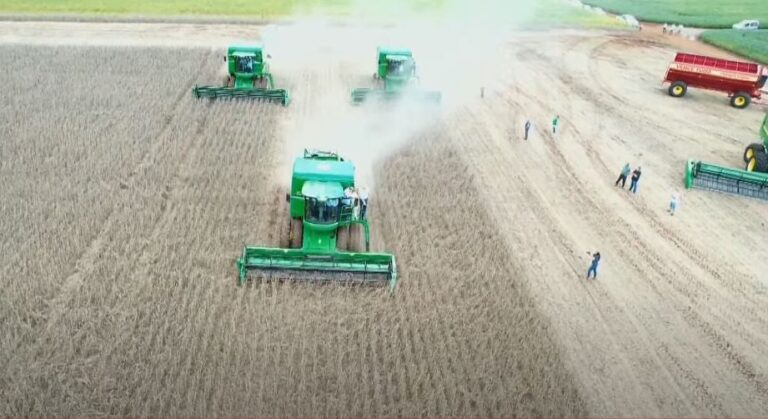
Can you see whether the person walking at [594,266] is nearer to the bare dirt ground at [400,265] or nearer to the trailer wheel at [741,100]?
the bare dirt ground at [400,265]

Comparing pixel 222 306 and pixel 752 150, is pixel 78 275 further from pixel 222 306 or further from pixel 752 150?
pixel 752 150

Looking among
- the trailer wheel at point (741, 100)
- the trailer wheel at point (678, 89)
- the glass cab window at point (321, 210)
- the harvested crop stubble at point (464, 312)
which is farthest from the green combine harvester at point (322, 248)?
the trailer wheel at point (741, 100)

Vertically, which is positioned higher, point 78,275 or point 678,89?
point 678,89

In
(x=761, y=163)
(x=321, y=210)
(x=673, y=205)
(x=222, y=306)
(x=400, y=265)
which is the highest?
(x=761, y=163)

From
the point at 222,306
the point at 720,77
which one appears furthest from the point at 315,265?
the point at 720,77

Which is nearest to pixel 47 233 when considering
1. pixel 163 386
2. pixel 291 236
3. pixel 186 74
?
pixel 291 236

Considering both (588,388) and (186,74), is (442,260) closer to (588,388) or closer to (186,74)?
(588,388)

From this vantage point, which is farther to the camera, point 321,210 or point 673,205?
point 673,205
